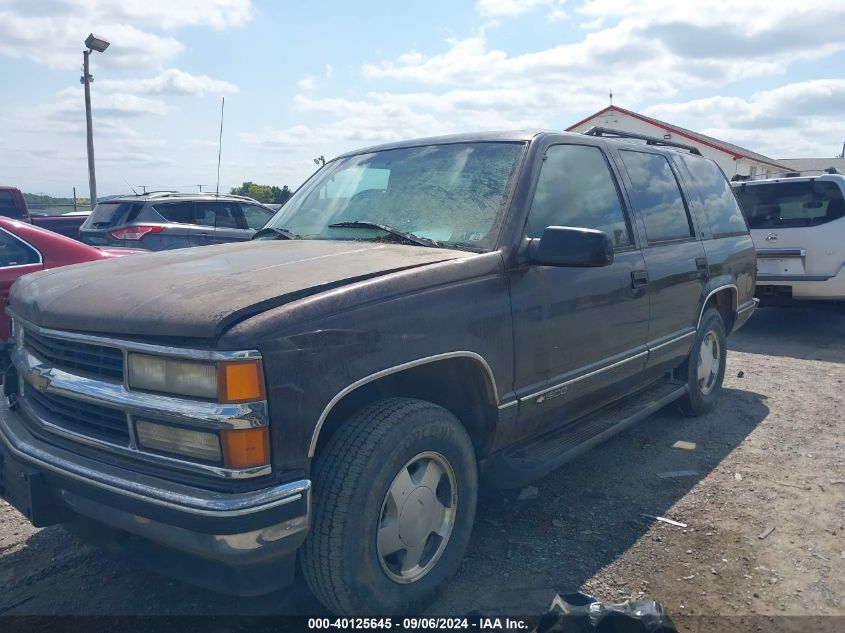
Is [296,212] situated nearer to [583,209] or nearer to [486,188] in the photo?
[486,188]

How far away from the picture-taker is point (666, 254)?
4594 mm

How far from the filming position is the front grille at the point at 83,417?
2.54 metres

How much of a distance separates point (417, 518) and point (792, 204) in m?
7.66

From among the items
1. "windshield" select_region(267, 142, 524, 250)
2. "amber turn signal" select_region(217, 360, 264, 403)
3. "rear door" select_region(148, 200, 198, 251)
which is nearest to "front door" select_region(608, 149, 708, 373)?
"windshield" select_region(267, 142, 524, 250)

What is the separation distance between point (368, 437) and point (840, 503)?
2958 millimetres

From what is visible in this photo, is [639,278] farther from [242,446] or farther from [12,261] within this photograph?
[12,261]

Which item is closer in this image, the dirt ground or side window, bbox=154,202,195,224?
the dirt ground

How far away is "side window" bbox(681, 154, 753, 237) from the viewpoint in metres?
5.45

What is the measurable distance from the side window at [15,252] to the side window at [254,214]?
585 centimetres

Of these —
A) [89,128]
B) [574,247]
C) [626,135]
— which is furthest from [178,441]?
[89,128]

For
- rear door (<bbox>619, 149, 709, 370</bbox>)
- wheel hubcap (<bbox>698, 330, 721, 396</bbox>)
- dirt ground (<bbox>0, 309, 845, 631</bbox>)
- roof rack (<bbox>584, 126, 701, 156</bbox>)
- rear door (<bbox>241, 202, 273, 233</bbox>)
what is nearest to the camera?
dirt ground (<bbox>0, 309, 845, 631</bbox>)

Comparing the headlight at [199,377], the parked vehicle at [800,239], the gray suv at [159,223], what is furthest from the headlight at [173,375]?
the parked vehicle at [800,239]

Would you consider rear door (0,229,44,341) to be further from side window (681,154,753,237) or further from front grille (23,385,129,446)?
side window (681,154,753,237)

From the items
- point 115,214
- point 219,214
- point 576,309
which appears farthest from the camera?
point 219,214
